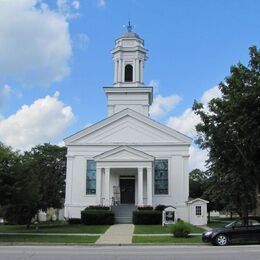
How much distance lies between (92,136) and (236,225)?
25594 mm

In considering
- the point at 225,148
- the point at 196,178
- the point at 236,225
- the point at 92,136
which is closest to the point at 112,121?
the point at 92,136

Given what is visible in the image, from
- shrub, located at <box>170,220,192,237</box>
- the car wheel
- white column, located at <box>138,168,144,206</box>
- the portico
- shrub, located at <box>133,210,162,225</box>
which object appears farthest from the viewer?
the portico

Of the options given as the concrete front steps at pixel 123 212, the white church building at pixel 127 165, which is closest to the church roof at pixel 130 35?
the white church building at pixel 127 165

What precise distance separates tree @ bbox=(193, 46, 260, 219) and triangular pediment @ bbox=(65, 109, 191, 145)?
46.4 ft

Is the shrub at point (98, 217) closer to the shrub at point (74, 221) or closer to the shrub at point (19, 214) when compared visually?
the shrub at point (74, 221)

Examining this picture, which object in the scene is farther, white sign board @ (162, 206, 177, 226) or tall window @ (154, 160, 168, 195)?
tall window @ (154, 160, 168, 195)

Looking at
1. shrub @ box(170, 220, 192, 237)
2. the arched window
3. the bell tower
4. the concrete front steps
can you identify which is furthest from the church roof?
shrub @ box(170, 220, 192, 237)

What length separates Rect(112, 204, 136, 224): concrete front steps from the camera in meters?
42.5

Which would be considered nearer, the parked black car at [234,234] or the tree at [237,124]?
the parked black car at [234,234]

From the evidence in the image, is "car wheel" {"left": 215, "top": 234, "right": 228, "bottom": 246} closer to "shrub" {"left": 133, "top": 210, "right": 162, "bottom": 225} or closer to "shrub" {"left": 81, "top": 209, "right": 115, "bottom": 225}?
"shrub" {"left": 133, "top": 210, "right": 162, "bottom": 225}

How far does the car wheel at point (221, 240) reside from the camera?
2352cm

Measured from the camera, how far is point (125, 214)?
43594mm

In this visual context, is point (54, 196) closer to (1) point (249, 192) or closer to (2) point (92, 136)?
Result: (2) point (92, 136)

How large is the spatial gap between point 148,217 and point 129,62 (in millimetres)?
19447
